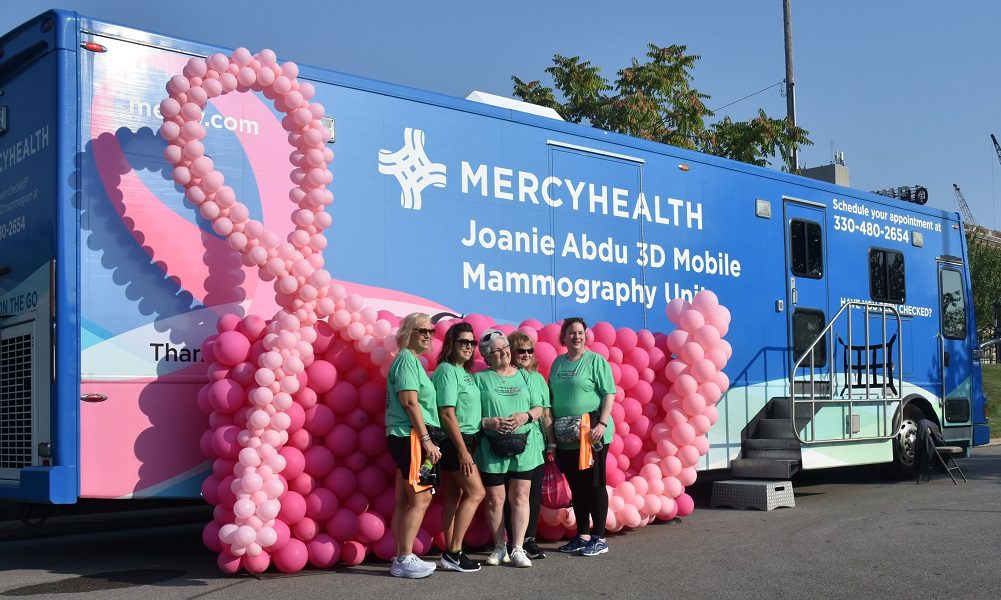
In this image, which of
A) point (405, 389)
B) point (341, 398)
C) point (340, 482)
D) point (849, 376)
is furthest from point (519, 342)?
point (849, 376)

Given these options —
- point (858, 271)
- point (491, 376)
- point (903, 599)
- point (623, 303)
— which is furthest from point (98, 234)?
point (858, 271)

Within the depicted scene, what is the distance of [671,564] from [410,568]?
174 cm

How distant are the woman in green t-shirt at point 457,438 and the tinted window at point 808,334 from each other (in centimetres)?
530

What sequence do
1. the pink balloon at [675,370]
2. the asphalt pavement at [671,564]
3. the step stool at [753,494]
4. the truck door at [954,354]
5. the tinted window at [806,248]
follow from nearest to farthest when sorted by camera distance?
the asphalt pavement at [671,564] < the pink balloon at [675,370] < the step stool at [753,494] < the tinted window at [806,248] < the truck door at [954,354]

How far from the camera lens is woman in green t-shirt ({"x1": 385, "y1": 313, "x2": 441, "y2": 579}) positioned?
6.43 meters

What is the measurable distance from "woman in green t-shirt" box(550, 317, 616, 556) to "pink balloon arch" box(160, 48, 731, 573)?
65 centimetres

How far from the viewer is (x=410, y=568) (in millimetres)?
6488

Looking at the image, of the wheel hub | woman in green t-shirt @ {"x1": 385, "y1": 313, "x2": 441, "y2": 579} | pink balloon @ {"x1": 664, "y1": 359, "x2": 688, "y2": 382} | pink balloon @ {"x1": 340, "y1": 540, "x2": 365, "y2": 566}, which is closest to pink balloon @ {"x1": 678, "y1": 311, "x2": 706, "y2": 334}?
pink balloon @ {"x1": 664, "y1": 359, "x2": 688, "y2": 382}

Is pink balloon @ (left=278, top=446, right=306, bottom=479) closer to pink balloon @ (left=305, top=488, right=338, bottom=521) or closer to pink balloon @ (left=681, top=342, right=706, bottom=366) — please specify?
pink balloon @ (left=305, top=488, right=338, bottom=521)

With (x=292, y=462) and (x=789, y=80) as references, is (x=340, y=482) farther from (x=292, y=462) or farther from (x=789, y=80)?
(x=789, y=80)

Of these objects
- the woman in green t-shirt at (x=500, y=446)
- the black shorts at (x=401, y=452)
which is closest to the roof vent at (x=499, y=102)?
the woman in green t-shirt at (x=500, y=446)

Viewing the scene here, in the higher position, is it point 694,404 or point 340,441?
point 694,404

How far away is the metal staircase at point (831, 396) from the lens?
33.1 ft

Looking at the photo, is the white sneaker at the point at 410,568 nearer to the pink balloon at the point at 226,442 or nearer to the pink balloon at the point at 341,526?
the pink balloon at the point at 341,526
